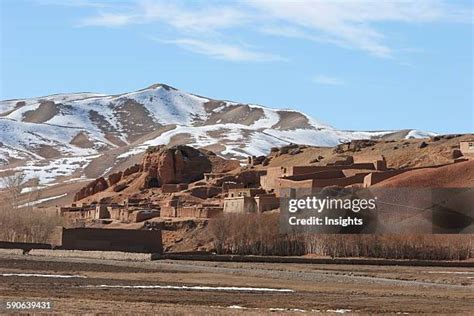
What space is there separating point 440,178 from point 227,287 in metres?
36.4

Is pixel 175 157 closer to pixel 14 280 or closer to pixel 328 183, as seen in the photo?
pixel 328 183

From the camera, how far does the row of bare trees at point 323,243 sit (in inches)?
2511

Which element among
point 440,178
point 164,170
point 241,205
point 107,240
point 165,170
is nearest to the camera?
point 107,240

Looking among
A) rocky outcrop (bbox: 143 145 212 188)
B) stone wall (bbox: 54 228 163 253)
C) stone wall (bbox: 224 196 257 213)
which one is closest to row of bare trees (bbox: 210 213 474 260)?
stone wall (bbox: 54 228 163 253)

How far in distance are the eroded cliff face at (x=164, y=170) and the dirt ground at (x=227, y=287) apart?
4928 centimetres

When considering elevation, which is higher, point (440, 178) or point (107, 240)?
point (440, 178)

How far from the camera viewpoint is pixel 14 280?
128 feet

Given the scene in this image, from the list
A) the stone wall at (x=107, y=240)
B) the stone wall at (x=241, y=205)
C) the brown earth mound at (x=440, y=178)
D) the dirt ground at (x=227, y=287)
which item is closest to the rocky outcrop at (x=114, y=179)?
the stone wall at (x=241, y=205)

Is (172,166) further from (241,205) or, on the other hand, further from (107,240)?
(107,240)

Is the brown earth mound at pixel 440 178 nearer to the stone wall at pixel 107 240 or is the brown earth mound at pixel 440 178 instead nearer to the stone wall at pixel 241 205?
the stone wall at pixel 241 205

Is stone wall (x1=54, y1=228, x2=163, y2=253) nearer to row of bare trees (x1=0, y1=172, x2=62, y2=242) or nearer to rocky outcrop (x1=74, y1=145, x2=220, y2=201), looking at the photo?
row of bare trees (x1=0, y1=172, x2=62, y2=242)

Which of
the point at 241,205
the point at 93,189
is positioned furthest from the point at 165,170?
the point at 241,205

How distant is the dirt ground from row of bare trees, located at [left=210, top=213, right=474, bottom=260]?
6523mm

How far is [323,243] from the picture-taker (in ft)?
215
